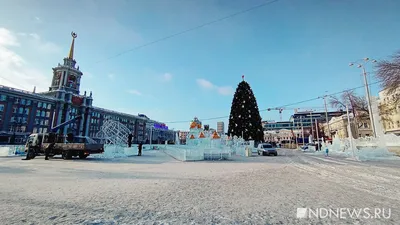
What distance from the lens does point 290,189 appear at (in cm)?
570

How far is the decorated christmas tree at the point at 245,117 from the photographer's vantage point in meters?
38.8

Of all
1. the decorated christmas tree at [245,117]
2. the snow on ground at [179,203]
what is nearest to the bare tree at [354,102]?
the decorated christmas tree at [245,117]

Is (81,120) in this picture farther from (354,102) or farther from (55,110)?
(354,102)

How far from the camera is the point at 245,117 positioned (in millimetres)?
39094

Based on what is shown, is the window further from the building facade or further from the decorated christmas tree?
the decorated christmas tree

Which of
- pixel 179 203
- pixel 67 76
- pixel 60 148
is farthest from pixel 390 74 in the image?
pixel 67 76

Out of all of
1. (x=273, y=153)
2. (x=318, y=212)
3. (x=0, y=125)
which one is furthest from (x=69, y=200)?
(x=0, y=125)

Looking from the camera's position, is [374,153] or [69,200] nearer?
[69,200]

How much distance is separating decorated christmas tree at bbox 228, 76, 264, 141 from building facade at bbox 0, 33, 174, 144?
3513cm

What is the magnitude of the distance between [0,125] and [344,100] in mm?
89103

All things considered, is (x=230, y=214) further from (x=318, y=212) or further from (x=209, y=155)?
(x=209, y=155)

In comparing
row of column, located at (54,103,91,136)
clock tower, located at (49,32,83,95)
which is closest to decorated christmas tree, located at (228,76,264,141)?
row of column, located at (54,103,91,136)

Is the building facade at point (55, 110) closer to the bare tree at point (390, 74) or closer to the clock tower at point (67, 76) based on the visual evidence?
the clock tower at point (67, 76)

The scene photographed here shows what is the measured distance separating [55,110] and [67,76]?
17829 mm
